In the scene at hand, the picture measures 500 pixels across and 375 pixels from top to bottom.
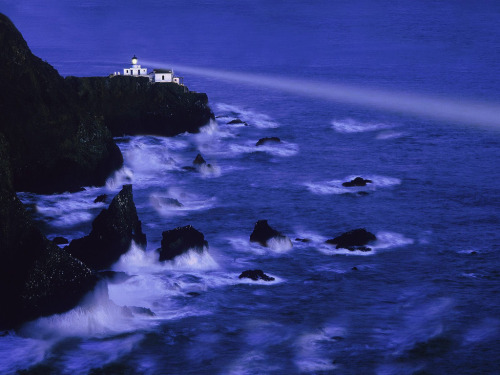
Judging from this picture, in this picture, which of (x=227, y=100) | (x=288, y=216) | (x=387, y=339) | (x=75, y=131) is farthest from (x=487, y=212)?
(x=227, y=100)

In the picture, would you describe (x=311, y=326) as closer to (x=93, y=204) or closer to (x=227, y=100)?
(x=93, y=204)

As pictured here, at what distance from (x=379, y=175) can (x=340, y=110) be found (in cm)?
6721

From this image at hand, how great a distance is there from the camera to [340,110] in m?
168

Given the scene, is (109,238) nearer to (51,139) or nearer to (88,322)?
(88,322)

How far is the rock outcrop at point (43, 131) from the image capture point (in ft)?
283

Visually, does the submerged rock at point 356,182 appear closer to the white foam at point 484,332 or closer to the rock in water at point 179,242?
the rock in water at point 179,242

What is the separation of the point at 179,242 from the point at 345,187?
109ft

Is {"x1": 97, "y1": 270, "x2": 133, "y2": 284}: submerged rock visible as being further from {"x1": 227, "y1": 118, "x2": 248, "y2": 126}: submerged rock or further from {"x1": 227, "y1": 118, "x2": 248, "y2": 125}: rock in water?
{"x1": 227, "y1": 118, "x2": 248, "y2": 125}: rock in water

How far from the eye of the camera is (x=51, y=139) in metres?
88.2

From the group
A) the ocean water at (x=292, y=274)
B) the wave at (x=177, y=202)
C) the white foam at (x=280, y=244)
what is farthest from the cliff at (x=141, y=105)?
the white foam at (x=280, y=244)

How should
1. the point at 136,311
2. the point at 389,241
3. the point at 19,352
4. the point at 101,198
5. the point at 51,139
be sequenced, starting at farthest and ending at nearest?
the point at 51,139
the point at 101,198
the point at 389,241
the point at 136,311
the point at 19,352

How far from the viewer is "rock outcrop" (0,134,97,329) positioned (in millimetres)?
52719

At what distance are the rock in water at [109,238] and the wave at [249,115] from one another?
244 feet

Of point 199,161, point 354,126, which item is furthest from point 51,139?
point 354,126
